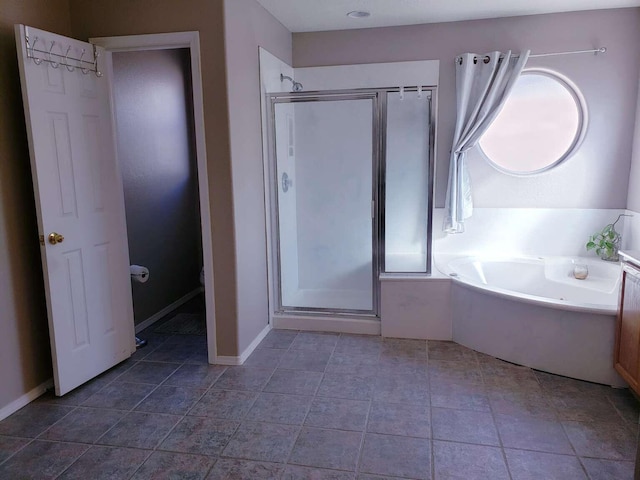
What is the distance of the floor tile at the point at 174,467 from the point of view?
2011 millimetres

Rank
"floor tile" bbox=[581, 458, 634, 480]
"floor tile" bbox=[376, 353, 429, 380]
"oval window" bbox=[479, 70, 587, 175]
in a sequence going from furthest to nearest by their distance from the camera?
"oval window" bbox=[479, 70, 587, 175] < "floor tile" bbox=[376, 353, 429, 380] < "floor tile" bbox=[581, 458, 634, 480]

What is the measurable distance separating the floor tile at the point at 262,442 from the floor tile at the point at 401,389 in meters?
0.59

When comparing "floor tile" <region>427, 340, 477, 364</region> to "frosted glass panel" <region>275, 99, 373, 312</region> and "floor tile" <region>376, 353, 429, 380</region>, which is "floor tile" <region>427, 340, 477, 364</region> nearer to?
"floor tile" <region>376, 353, 429, 380</region>

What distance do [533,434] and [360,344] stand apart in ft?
4.55

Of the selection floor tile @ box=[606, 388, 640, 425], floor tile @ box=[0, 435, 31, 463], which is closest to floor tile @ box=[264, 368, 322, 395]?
floor tile @ box=[0, 435, 31, 463]

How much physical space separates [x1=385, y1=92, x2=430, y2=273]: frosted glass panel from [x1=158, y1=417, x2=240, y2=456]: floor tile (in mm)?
1791

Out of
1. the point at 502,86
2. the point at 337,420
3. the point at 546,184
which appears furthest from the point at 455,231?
the point at 337,420

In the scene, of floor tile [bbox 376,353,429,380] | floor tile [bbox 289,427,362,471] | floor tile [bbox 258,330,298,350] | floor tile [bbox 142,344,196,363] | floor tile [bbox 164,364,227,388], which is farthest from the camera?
floor tile [bbox 258,330,298,350]

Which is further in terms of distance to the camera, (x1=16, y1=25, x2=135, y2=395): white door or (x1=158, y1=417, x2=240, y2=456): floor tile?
(x1=16, y1=25, x2=135, y2=395): white door

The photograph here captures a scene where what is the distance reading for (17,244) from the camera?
253cm

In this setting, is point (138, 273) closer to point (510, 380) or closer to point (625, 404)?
point (510, 380)

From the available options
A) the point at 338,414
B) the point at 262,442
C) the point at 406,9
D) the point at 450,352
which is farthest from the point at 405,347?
the point at 406,9

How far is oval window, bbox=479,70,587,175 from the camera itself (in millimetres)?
3816

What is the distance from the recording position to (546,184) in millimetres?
3916
